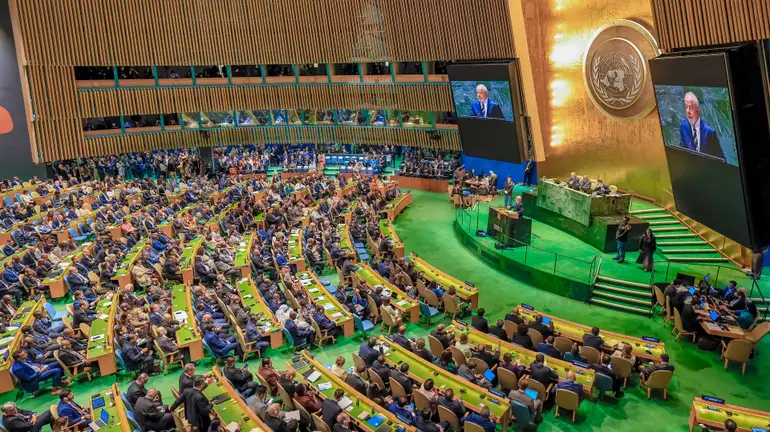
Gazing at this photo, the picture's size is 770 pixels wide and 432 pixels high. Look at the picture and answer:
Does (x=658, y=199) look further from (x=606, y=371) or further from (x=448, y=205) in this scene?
(x=606, y=371)

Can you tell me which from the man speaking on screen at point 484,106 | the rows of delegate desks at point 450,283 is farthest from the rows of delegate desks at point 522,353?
the man speaking on screen at point 484,106

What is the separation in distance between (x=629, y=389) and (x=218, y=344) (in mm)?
7315

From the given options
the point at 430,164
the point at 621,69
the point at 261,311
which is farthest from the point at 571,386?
the point at 430,164

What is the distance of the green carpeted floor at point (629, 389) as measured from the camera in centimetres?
884

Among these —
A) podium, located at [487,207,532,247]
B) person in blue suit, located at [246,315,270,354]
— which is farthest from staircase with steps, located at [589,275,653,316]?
person in blue suit, located at [246,315,270,354]

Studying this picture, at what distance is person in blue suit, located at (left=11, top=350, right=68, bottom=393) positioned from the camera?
9.47 meters

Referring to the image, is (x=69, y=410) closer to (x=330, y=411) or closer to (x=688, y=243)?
(x=330, y=411)

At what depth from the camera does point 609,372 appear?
9.00 metres

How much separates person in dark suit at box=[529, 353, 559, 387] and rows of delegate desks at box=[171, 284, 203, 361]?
6082mm

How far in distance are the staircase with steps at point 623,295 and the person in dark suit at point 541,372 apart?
185 inches

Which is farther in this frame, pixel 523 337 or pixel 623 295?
pixel 623 295

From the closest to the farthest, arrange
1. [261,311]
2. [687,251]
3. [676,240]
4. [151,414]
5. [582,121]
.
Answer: [151,414], [261,311], [687,251], [676,240], [582,121]

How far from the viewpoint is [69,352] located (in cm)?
1002

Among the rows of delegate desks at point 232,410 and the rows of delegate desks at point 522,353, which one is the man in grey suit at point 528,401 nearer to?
the rows of delegate desks at point 522,353
